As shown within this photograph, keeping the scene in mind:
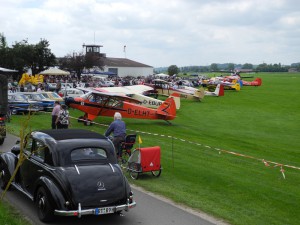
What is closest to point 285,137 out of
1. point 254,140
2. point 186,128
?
point 254,140

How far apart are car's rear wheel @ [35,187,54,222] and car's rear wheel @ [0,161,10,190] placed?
79.1 inches

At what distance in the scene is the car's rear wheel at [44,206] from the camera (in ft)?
25.4

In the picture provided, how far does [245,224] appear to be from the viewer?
840 cm

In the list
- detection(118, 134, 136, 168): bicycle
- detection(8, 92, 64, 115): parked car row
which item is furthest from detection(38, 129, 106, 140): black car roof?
detection(8, 92, 64, 115): parked car row

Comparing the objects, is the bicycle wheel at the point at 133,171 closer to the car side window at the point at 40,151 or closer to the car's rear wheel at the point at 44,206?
the car side window at the point at 40,151

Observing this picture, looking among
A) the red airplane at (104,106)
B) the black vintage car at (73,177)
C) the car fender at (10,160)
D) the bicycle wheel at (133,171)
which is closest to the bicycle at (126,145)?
the bicycle wheel at (133,171)

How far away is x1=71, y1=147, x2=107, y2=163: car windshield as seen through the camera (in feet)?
27.2

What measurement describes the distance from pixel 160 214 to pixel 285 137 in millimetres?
18959

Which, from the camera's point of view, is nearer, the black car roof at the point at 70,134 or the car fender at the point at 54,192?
the car fender at the point at 54,192

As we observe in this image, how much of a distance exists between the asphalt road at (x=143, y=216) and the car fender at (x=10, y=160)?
655 mm

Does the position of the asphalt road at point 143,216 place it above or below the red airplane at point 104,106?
below

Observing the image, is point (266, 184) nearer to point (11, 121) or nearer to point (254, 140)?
point (254, 140)

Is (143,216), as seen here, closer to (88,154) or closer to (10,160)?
(88,154)

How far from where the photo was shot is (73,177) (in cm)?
776
